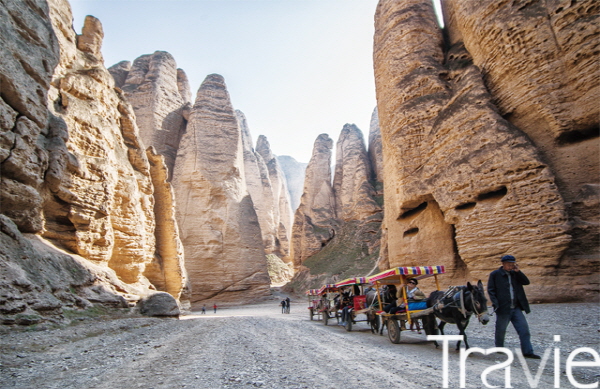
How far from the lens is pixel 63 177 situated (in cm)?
1035

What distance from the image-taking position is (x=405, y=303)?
5.76 metres

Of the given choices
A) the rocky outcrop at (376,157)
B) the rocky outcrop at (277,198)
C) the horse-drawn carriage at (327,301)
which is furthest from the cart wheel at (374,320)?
the rocky outcrop at (277,198)

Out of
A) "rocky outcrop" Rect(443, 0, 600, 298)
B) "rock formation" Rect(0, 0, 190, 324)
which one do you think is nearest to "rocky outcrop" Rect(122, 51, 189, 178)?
"rock formation" Rect(0, 0, 190, 324)

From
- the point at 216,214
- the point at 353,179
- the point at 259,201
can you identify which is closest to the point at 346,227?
the point at 353,179

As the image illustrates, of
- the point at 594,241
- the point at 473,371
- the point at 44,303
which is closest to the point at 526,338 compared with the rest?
the point at 473,371

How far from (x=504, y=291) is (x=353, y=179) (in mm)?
40087

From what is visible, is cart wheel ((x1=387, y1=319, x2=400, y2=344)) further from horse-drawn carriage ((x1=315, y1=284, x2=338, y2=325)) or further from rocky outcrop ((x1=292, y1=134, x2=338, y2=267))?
rocky outcrop ((x1=292, y1=134, x2=338, y2=267))

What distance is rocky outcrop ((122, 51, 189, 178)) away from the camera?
3075cm

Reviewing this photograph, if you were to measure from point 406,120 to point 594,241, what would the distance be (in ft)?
31.1

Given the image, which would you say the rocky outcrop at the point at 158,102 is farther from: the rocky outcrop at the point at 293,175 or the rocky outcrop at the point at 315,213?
the rocky outcrop at the point at 293,175

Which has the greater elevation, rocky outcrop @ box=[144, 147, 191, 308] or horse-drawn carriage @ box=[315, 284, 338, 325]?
rocky outcrop @ box=[144, 147, 191, 308]

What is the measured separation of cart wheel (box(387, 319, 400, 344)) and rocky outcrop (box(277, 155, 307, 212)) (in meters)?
119

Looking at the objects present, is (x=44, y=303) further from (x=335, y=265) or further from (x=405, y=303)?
(x=335, y=265)

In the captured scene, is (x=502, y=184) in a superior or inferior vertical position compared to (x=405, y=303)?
superior
